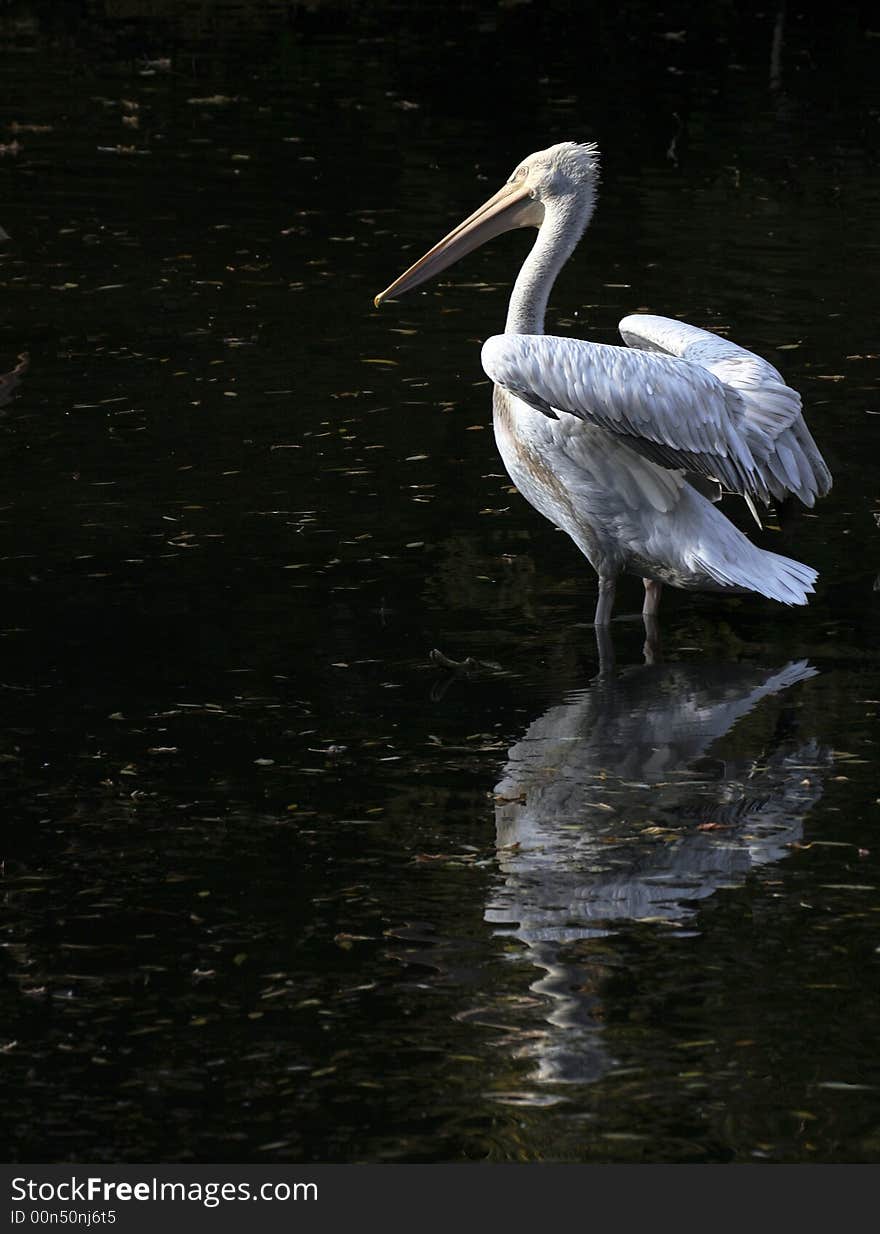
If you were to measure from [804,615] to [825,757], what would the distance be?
4.64ft

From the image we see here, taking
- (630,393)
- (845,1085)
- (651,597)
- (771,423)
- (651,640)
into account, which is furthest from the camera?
(651,597)

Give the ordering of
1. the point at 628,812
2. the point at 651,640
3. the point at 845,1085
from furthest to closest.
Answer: the point at 651,640 → the point at 628,812 → the point at 845,1085

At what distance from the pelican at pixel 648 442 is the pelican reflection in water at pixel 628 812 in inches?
15.2

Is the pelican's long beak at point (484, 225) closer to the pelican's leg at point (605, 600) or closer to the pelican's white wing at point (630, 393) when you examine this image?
the pelican's white wing at point (630, 393)

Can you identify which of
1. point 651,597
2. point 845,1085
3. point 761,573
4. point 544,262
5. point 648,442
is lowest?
point 845,1085

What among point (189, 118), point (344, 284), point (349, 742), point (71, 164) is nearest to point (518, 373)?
point (349, 742)

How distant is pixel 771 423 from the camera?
7.23m

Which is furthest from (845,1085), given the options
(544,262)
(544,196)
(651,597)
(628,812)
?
(544,196)

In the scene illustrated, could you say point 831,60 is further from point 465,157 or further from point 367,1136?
point 367,1136

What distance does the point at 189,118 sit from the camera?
17766mm

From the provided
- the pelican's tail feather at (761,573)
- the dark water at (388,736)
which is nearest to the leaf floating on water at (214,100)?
the dark water at (388,736)

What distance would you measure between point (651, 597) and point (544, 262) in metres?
1.22

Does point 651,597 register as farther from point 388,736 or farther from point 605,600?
point 388,736

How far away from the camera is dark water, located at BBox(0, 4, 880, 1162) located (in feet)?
15.1
